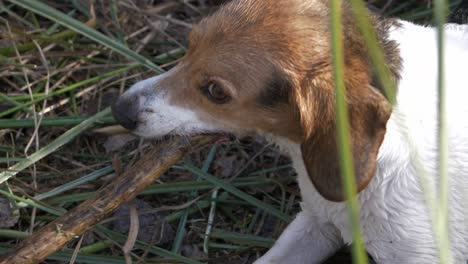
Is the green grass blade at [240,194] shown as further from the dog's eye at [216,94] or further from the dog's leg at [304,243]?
the dog's eye at [216,94]

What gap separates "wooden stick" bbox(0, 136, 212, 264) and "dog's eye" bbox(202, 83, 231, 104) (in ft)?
0.89

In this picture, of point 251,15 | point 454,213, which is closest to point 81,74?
point 251,15

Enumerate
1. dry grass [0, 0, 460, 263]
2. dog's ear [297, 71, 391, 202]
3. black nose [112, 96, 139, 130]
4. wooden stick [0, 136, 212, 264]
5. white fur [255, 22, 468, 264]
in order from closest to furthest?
dog's ear [297, 71, 391, 202] → white fur [255, 22, 468, 264] → wooden stick [0, 136, 212, 264] → black nose [112, 96, 139, 130] → dry grass [0, 0, 460, 263]

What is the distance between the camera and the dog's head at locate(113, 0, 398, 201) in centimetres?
275

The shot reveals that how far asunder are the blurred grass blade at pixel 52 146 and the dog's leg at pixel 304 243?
1.17 m

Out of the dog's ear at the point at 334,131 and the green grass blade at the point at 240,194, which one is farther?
the green grass blade at the point at 240,194

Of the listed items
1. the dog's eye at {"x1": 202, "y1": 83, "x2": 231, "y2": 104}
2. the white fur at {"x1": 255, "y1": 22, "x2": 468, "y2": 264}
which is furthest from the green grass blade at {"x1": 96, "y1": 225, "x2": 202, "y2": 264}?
the dog's eye at {"x1": 202, "y1": 83, "x2": 231, "y2": 104}

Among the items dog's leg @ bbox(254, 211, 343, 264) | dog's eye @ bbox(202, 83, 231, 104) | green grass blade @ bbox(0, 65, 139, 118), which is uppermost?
dog's eye @ bbox(202, 83, 231, 104)

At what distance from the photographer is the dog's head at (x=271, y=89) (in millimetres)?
2750

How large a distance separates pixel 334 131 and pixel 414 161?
32 cm

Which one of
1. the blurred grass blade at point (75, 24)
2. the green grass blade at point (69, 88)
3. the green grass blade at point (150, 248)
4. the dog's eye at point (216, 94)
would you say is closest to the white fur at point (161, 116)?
the dog's eye at point (216, 94)

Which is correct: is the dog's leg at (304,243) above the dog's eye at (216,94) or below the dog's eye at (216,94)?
below

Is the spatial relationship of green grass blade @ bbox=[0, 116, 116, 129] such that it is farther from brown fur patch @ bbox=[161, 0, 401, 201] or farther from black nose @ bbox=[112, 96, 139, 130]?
Answer: brown fur patch @ bbox=[161, 0, 401, 201]

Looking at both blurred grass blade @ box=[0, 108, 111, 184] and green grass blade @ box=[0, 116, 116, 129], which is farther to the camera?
green grass blade @ box=[0, 116, 116, 129]
